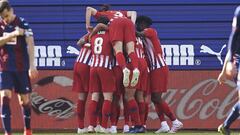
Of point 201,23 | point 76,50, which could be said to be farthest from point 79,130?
point 201,23

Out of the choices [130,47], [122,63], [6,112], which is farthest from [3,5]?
[130,47]

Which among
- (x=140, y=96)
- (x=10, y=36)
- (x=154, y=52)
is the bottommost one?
(x=140, y=96)

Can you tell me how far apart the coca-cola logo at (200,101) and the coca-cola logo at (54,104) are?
5.40 ft

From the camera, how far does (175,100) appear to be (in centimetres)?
1633

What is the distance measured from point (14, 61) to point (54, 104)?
528 centimetres

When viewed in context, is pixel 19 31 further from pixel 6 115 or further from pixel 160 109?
pixel 160 109

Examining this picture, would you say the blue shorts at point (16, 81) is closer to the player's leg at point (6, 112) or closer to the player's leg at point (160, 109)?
the player's leg at point (6, 112)

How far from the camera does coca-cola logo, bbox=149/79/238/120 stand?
1628 cm

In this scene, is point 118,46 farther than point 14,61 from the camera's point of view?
Yes

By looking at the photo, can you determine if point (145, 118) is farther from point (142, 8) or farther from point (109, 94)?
point (142, 8)

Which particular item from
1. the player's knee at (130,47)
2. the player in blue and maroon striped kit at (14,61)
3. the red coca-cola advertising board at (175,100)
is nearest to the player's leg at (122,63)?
the player's knee at (130,47)

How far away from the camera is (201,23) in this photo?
1698 centimetres

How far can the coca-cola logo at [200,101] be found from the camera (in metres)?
16.3

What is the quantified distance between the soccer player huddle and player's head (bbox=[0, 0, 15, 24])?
10.2ft
